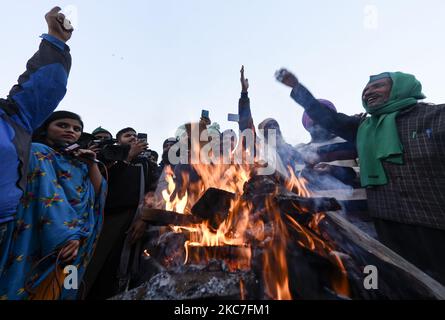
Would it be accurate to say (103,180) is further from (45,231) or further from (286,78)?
(286,78)

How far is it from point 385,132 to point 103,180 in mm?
4924

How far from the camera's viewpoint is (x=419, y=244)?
292cm

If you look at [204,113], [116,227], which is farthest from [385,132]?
[116,227]

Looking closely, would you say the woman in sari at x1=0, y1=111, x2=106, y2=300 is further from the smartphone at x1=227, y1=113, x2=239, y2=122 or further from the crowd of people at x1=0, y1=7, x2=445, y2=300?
the smartphone at x1=227, y1=113, x2=239, y2=122

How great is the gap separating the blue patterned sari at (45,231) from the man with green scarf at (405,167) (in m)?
4.67

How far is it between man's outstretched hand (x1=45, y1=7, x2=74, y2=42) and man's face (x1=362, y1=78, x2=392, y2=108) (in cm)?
497

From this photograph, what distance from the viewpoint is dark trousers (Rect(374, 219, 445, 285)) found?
2750mm

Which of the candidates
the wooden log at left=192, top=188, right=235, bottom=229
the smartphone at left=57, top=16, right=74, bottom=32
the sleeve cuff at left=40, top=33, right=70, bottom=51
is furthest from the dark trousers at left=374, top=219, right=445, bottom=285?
the smartphone at left=57, top=16, right=74, bottom=32

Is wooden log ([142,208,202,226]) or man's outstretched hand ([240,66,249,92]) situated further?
man's outstretched hand ([240,66,249,92])

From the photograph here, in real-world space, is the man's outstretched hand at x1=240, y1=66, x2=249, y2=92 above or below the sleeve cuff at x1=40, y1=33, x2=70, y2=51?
above

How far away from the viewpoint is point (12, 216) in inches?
80.8

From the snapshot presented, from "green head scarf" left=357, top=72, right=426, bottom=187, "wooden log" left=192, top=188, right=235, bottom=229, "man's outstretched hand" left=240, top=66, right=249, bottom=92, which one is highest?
"man's outstretched hand" left=240, top=66, right=249, bottom=92
